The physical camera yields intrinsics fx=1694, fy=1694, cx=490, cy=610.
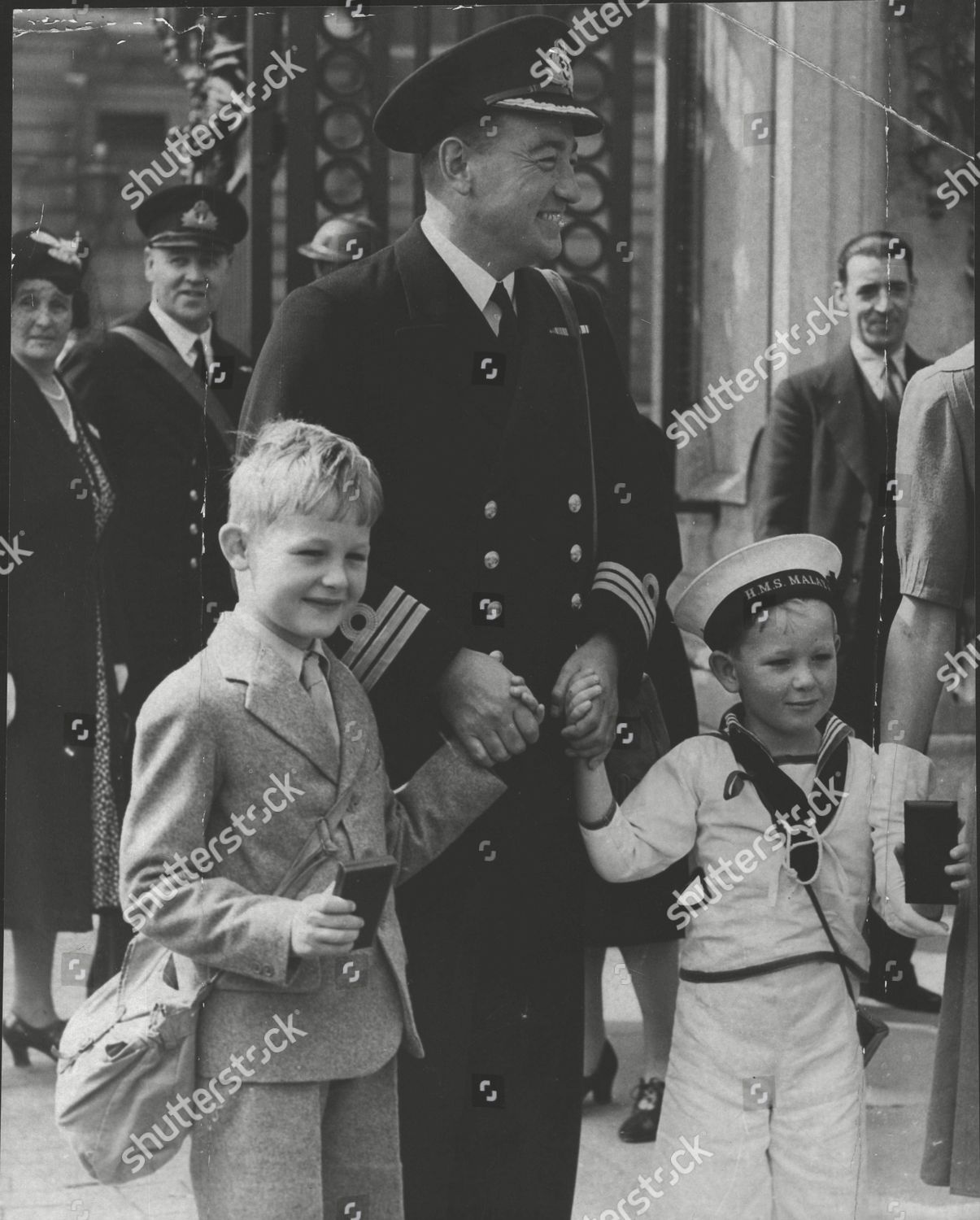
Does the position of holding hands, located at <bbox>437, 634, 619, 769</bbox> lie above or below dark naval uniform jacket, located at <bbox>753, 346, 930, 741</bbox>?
below

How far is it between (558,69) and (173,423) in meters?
1.13

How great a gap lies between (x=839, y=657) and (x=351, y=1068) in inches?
53.4

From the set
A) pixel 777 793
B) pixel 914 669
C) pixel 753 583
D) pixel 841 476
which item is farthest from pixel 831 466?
pixel 777 793

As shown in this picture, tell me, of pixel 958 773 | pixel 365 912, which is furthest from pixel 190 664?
pixel 958 773

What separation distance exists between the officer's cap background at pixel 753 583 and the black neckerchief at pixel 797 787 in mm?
218

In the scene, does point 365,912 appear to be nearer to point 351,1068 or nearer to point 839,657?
point 351,1068

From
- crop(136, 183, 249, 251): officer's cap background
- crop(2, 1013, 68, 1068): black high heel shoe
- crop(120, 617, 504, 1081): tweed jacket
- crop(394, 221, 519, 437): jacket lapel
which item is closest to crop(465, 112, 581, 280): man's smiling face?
crop(394, 221, 519, 437): jacket lapel

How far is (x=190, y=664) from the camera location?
11.4ft

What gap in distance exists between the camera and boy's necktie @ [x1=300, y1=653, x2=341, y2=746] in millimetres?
3297

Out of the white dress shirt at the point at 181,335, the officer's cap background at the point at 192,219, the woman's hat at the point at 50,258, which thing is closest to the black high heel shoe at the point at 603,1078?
the white dress shirt at the point at 181,335

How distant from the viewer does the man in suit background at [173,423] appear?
3.66 m

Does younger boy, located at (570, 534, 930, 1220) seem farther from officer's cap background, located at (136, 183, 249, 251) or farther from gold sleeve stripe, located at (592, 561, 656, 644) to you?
officer's cap background, located at (136, 183, 249, 251)

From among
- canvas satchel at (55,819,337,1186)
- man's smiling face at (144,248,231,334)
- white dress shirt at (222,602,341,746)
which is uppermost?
man's smiling face at (144,248,231,334)

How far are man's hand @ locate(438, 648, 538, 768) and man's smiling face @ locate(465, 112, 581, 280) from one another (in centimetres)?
86
